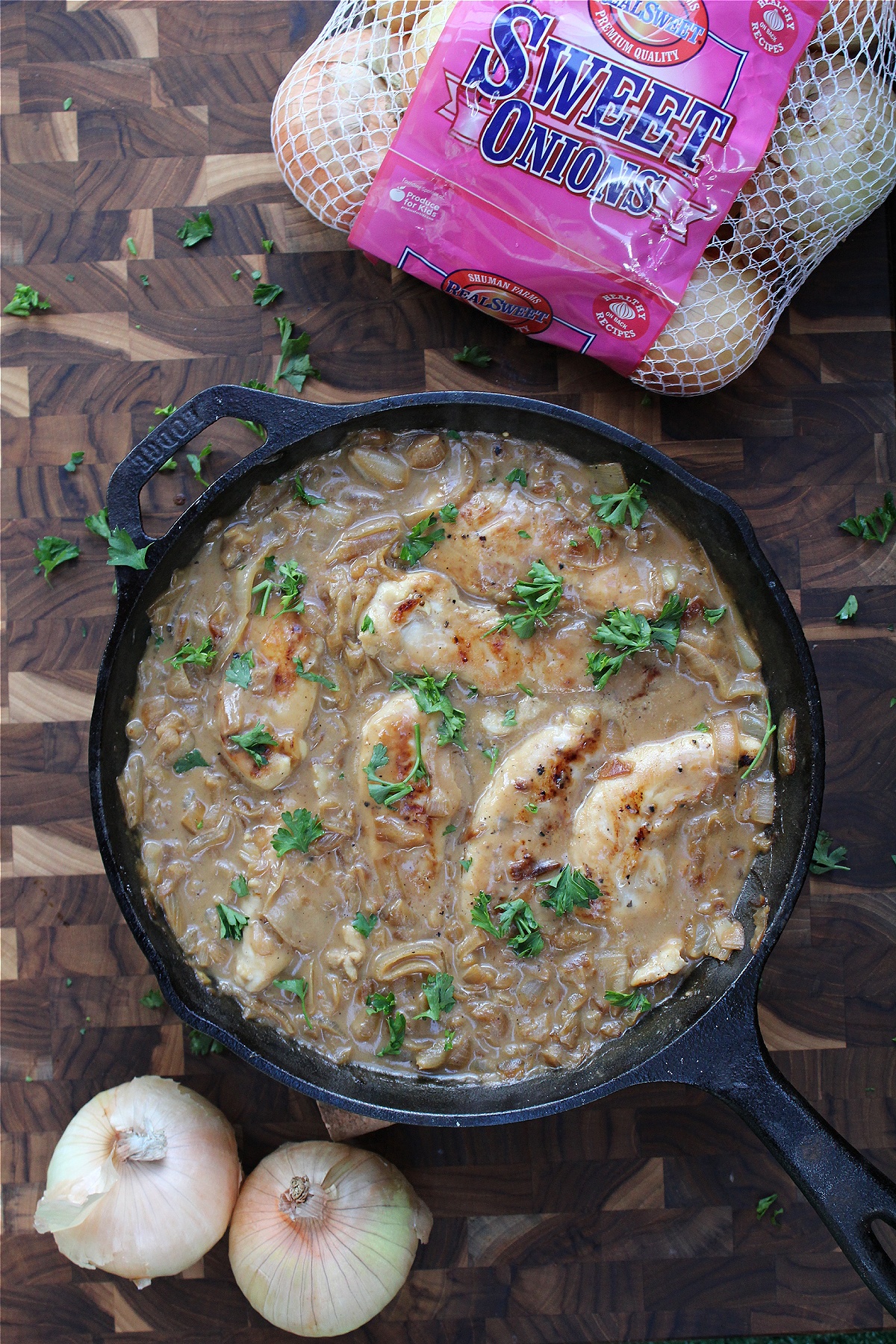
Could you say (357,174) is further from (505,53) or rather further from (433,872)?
(433,872)

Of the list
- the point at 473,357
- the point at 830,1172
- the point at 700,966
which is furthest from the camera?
the point at 473,357

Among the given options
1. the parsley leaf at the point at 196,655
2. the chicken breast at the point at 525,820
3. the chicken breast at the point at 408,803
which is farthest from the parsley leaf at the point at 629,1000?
the parsley leaf at the point at 196,655

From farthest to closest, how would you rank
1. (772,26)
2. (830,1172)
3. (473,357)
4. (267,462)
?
(473,357) → (267,462) → (772,26) → (830,1172)

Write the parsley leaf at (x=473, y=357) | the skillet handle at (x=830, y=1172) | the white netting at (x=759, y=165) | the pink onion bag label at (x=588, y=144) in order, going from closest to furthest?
1. the skillet handle at (x=830, y=1172)
2. the pink onion bag label at (x=588, y=144)
3. the white netting at (x=759, y=165)
4. the parsley leaf at (x=473, y=357)

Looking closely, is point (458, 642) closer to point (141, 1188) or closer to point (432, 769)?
point (432, 769)

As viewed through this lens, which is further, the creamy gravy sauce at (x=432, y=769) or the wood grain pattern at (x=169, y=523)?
the wood grain pattern at (x=169, y=523)

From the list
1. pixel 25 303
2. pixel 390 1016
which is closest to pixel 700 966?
pixel 390 1016

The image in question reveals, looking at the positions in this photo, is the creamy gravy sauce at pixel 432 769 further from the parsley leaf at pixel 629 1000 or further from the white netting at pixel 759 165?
the white netting at pixel 759 165
